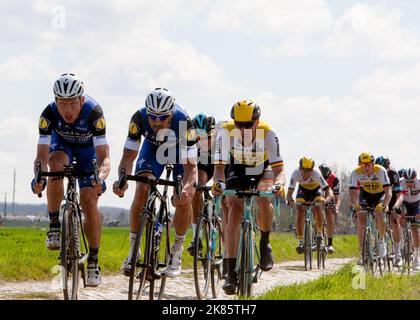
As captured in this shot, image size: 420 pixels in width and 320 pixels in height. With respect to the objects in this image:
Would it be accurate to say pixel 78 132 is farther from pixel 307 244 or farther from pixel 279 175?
pixel 307 244

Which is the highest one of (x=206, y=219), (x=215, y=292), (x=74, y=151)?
(x=74, y=151)

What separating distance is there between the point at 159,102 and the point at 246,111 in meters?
1.15

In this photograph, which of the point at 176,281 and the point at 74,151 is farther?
the point at 176,281

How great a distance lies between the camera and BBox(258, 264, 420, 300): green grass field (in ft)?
27.8

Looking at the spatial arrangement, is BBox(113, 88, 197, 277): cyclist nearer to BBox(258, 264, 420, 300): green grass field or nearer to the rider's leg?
the rider's leg

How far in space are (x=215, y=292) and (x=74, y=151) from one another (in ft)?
8.98

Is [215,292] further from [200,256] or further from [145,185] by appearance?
[145,185]

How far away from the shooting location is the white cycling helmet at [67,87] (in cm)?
847

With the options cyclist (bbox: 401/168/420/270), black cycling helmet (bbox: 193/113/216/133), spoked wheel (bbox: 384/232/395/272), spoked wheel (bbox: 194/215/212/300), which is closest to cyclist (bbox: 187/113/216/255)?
black cycling helmet (bbox: 193/113/216/133)

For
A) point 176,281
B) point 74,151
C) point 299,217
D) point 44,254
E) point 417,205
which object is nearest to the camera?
point 74,151

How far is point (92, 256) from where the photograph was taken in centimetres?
894

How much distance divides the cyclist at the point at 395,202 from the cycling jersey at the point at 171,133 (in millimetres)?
9398

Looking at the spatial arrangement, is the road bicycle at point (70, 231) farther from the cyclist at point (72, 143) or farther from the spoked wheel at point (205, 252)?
the spoked wheel at point (205, 252)
